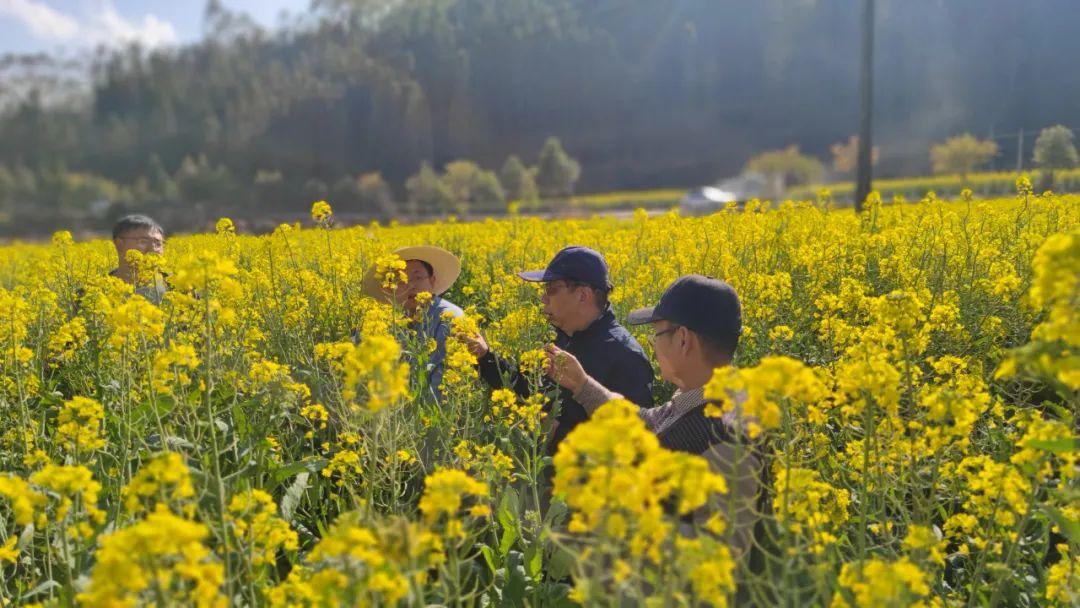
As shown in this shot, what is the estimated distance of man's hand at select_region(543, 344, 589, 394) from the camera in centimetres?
273

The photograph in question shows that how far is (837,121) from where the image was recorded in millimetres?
62375

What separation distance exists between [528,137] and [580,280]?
6600cm

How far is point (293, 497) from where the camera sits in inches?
107

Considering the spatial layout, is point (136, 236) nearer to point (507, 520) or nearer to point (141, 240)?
point (141, 240)

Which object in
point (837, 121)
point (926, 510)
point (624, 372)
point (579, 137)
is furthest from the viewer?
point (579, 137)

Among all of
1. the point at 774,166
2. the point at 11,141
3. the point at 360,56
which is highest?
the point at 360,56

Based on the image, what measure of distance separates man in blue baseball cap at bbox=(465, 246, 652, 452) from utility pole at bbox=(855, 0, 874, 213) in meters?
6.88

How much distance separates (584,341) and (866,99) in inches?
285

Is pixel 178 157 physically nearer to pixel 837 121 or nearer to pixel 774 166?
pixel 774 166

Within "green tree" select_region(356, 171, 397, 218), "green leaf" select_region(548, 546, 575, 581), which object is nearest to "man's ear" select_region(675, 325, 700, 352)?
"green leaf" select_region(548, 546, 575, 581)

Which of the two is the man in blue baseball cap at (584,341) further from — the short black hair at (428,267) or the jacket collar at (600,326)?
the short black hair at (428,267)

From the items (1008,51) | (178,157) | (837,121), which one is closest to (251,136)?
(178,157)

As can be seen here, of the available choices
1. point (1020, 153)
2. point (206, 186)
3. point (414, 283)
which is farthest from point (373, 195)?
point (414, 283)

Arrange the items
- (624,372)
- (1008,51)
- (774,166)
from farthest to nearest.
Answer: (774,166) < (1008,51) < (624,372)
